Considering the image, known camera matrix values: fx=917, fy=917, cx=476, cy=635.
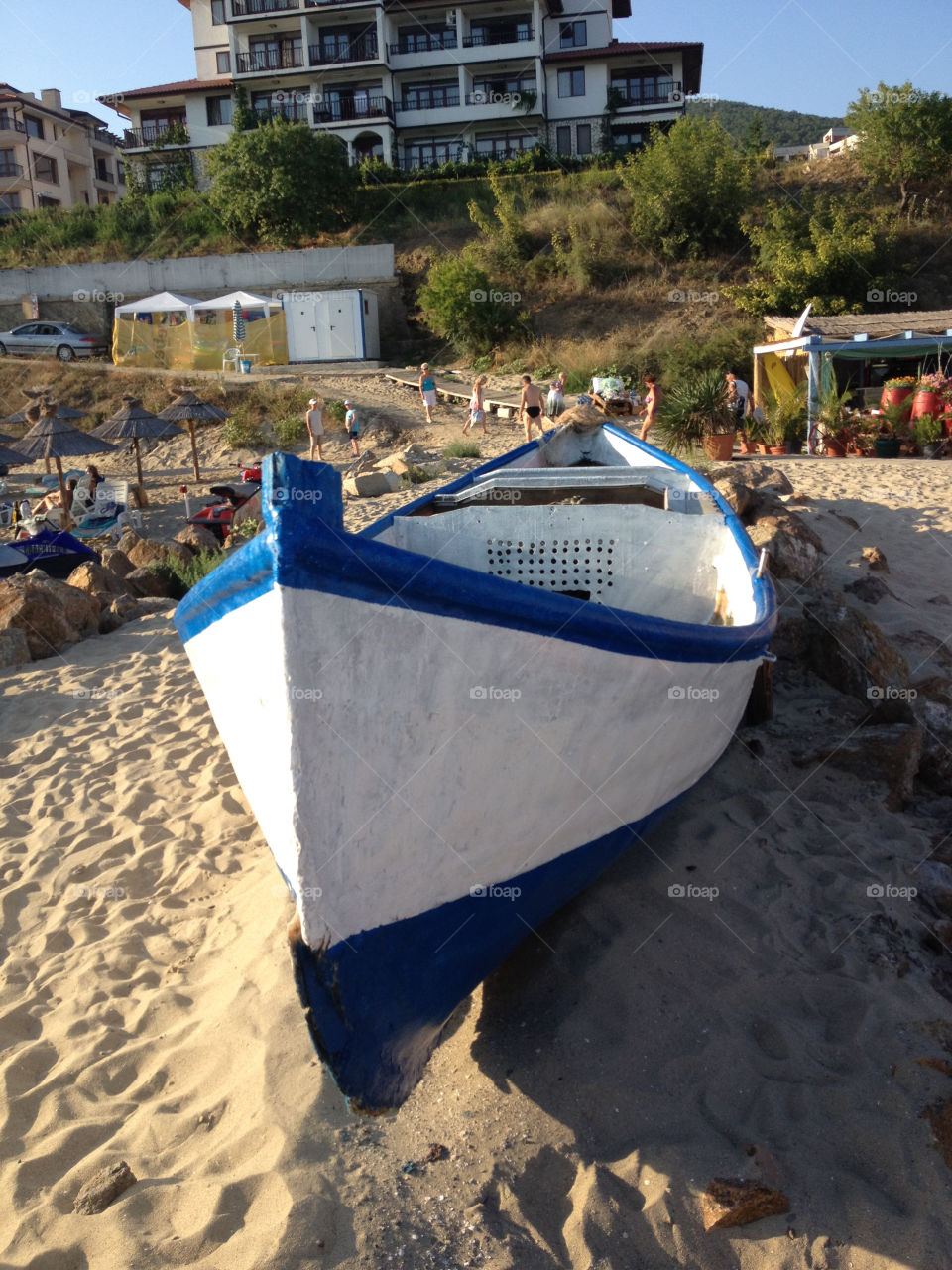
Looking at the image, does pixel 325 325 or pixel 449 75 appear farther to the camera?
pixel 449 75

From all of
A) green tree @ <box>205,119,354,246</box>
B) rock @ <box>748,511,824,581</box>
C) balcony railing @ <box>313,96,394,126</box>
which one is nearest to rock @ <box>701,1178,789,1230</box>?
rock @ <box>748,511,824,581</box>

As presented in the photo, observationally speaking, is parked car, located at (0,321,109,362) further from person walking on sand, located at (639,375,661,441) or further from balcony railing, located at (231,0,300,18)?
person walking on sand, located at (639,375,661,441)

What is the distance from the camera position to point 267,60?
38.2 m

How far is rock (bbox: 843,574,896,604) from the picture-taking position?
858 cm

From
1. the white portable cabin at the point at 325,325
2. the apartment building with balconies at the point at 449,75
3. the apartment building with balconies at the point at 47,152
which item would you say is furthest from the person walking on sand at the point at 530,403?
the apartment building with balconies at the point at 47,152

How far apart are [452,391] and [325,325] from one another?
6.78 m

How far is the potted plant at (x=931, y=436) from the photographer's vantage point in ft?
48.3

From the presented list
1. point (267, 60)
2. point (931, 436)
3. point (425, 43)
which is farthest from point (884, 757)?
point (267, 60)

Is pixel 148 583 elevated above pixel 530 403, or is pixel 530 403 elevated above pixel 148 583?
pixel 530 403

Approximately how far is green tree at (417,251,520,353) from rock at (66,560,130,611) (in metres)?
19.4

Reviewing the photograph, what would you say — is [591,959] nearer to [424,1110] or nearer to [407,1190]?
[424,1110]

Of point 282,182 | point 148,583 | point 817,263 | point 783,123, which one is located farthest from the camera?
point 783,123

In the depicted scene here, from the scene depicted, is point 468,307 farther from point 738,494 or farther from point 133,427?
point 738,494

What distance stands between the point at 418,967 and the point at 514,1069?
2.22 ft
